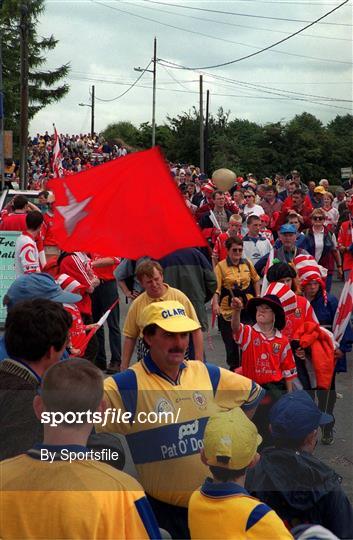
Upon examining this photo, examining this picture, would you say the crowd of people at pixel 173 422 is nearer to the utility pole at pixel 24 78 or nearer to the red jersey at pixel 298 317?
the red jersey at pixel 298 317

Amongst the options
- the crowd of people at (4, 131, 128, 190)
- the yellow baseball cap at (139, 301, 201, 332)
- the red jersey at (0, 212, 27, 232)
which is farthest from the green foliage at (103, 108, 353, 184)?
the yellow baseball cap at (139, 301, 201, 332)

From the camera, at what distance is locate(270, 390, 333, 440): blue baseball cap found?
366 centimetres

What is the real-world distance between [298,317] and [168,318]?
8.30 ft

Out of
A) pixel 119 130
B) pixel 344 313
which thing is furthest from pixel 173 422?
pixel 119 130

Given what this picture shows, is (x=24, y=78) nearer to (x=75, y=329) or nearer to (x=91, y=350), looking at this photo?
(x=91, y=350)

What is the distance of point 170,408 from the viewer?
3.80m

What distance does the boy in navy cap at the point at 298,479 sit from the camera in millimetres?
3330

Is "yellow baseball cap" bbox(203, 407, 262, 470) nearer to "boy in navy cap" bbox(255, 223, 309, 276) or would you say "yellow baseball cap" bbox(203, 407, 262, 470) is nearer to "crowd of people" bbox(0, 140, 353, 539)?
"crowd of people" bbox(0, 140, 353, 539)

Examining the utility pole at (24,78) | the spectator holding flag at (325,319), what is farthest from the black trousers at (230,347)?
the utility pole at (24,78)

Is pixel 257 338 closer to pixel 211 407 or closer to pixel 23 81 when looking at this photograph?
pixel 211 407

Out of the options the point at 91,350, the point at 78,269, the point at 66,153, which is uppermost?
the point at 66,153

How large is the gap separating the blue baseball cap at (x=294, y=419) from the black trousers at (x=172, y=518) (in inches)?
21.1

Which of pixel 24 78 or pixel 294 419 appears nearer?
pixel 294 419

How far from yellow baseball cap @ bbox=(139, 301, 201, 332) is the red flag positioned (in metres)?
1.05
